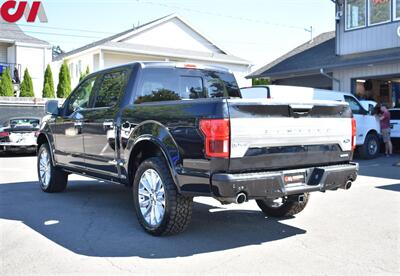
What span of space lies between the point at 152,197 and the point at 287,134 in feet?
5.53

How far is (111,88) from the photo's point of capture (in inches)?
261

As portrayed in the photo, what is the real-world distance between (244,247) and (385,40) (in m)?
14.8

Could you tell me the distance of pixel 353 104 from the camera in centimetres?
1435

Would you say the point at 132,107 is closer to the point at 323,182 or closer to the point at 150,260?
the point at 150,260

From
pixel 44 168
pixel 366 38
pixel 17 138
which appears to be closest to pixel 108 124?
pixel 44 168

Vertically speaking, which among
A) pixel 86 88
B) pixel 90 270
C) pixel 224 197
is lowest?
pixel 90 270

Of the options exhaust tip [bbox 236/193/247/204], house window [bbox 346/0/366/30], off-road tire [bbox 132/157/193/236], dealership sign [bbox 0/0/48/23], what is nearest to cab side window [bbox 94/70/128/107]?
off-road tire [bbox 132/157/193/236]

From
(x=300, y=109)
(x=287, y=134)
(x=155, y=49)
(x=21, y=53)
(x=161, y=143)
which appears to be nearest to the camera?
(x=287, y=134)

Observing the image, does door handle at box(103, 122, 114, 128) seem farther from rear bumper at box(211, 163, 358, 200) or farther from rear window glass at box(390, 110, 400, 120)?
rear window glass at box(390, 110, 400, 120)

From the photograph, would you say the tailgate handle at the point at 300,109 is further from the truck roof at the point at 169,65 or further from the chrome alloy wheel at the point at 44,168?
the chrome alloy wheel at the point at 44,168

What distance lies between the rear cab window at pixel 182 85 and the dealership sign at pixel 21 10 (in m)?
17.7

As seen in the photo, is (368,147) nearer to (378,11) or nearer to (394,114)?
(394,114)

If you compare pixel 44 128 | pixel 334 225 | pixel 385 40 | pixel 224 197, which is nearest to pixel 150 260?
pixel 224 197

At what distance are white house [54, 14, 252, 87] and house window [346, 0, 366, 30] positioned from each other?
38.2ft
